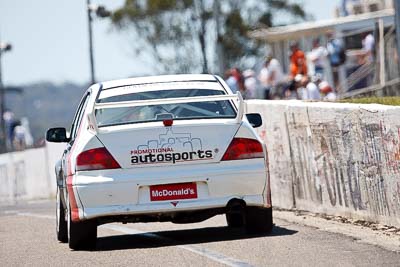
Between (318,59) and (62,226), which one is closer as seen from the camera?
(62,226)

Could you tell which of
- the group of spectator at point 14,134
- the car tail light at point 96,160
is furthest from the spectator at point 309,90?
the group of spectator at point 14,134

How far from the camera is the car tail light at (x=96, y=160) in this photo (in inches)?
498

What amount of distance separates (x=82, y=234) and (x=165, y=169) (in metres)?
1.02

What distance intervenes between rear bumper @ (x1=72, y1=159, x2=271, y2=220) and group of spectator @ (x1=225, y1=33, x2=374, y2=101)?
14.1 metres

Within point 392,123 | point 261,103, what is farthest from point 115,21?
point 392,123

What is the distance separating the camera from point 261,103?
58.4 feet

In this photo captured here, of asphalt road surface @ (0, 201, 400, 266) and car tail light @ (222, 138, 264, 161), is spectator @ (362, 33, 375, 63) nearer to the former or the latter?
asphalt road surface @ (0, 201, 400, 266)

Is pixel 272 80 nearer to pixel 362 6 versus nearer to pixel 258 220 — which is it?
pixel 362 6

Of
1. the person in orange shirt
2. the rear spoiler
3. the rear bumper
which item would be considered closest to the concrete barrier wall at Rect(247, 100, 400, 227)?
the rear spoiler

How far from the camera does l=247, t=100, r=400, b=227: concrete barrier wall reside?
13.3 m

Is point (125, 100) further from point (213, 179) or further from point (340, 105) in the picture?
point (340, 105)

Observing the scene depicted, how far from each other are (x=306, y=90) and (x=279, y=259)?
52.6 feet

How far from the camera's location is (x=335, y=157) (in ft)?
49.0

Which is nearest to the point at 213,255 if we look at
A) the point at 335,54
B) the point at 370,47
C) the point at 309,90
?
the point at 309,90
